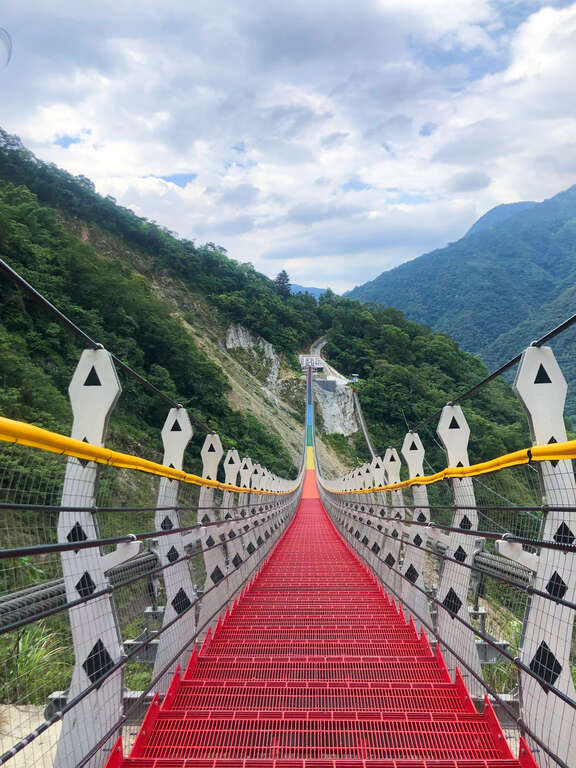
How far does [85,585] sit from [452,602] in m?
1.96

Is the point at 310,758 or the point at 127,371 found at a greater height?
the point at 127,371

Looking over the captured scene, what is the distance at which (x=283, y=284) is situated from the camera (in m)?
75.5

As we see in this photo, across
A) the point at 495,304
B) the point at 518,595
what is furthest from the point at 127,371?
the point at 495,304

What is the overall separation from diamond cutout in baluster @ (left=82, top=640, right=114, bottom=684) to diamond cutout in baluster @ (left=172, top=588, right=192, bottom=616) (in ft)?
2.70

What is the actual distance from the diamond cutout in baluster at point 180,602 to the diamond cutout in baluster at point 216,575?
2.13ft

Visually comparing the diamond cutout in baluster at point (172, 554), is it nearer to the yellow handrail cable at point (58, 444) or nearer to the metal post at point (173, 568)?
the metal post at point (173, 568)

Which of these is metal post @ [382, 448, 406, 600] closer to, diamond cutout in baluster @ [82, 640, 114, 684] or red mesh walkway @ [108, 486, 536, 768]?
red mesh walkway @ [108, 486, 536, 768]

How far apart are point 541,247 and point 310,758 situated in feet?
507

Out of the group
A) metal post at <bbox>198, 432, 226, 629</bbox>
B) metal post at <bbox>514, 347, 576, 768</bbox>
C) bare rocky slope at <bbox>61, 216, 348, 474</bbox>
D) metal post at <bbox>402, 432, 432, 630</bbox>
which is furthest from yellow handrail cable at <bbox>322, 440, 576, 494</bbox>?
bare rocky slope at <bbox>61, 216, 348, 474</bbox>

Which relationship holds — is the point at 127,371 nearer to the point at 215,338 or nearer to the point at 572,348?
the point at 572,348

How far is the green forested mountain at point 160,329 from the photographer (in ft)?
66.9

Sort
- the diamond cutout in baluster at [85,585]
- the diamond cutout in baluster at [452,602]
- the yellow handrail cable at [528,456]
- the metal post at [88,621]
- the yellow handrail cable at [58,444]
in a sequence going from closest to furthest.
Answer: the yellow handrail cable at [58,444], the yellow handrail cable at [528,456], the metal post at [88,621], the diamond cutout in baluster at [85,585], the diamond cutout in baluster at [452,602]

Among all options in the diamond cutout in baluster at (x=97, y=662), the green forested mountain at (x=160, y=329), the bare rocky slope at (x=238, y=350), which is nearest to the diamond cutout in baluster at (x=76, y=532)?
the diamond cutout in baluster at (x=97, y=662)

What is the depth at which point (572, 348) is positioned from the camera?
2978 cm
